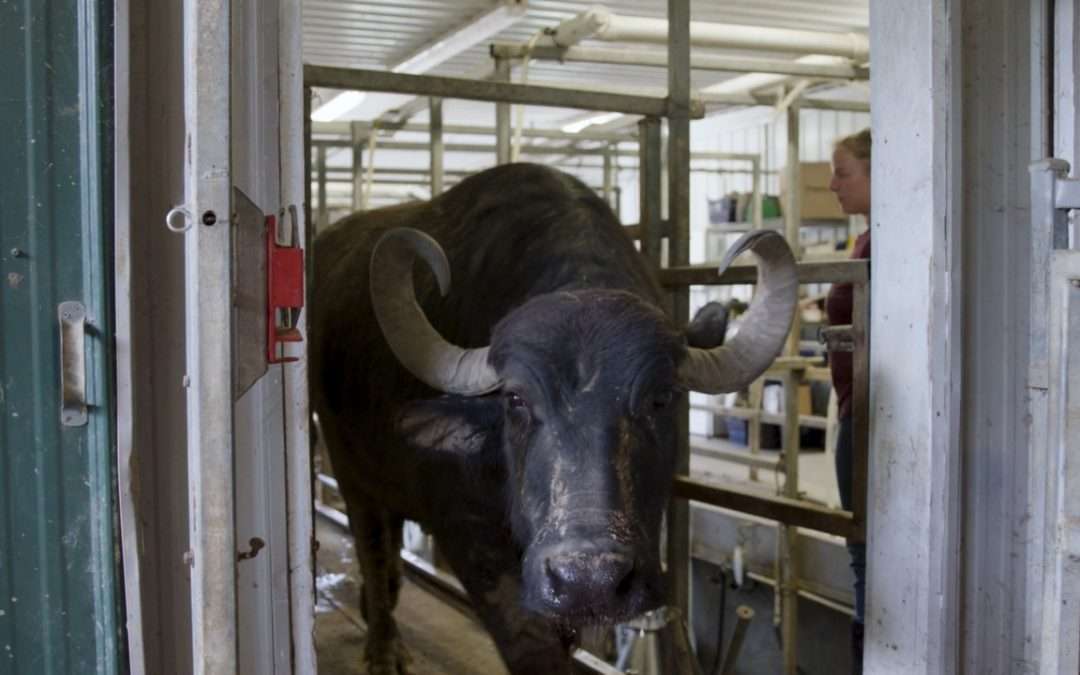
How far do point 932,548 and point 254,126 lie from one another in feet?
6.59

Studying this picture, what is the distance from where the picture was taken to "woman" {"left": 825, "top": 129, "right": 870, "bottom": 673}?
4812 mm

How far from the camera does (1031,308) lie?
2871 millimetres

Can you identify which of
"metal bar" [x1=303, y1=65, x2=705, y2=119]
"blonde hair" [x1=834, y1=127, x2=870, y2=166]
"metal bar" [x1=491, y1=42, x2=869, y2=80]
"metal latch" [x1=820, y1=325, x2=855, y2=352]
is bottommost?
"metal latch" [x1=820, y1=325, x2=855, y2=352]

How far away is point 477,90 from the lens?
14.1 feet

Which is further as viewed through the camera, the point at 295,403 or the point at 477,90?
the point at 477,90

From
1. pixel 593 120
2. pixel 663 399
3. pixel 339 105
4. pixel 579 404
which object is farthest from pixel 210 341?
pixel 593 120

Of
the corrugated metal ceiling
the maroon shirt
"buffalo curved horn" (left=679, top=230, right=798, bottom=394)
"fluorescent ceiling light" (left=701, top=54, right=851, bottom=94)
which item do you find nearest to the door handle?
"buffalo curved horn" (left=679, top=230, right=798, bottom=394)

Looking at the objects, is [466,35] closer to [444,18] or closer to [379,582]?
[444,18]

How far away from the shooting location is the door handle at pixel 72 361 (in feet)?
6.50

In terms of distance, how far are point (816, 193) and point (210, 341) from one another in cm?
1078

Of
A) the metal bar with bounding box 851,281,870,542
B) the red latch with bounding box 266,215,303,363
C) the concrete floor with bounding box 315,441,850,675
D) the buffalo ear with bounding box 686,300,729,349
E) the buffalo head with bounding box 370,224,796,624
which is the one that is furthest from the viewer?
the concrete floor with bounding box 315,441,850,675

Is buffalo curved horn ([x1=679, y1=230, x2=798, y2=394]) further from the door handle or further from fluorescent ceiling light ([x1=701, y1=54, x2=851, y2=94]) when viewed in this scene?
fluorescent ceiling light ([x1=701, y1=54, x2=851, y2=94])

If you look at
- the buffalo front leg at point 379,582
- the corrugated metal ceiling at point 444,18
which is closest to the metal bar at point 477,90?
the buffalo front leg at point 379,582

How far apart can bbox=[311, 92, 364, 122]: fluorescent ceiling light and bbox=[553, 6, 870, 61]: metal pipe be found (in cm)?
456
